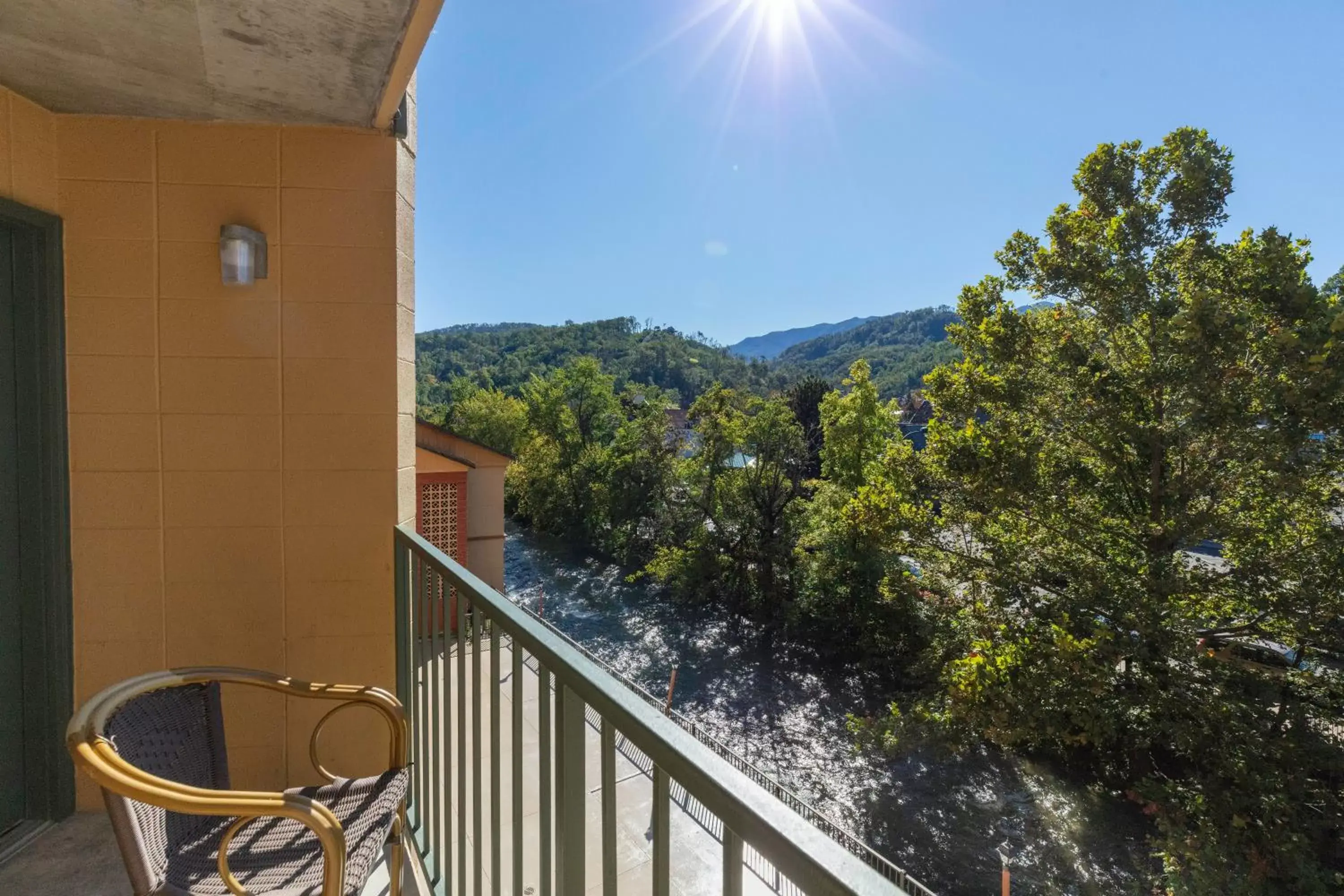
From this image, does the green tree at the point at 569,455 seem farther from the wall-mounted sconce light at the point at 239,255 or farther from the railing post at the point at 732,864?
the railing post at the point at 732,864

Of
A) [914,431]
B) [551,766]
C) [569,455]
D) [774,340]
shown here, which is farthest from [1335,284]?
[774,340]

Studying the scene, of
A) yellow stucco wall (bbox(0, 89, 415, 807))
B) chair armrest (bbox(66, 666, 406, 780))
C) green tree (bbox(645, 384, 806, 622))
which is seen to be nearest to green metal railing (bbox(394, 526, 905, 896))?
chair armrest (bbox(66, 666, 406, 780))

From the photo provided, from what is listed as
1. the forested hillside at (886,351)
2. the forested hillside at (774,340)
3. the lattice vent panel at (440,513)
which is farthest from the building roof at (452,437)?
the forested hillside at (774,340)

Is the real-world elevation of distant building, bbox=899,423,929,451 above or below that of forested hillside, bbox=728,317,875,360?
below

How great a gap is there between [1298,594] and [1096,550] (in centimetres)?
183

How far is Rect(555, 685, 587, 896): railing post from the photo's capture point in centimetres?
79

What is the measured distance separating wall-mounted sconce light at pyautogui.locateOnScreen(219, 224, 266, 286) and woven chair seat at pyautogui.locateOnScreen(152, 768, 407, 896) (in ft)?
4.86

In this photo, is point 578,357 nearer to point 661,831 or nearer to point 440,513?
point 440,513

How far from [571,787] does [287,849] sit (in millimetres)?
856

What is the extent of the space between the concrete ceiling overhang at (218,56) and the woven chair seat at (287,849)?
1.65 metres

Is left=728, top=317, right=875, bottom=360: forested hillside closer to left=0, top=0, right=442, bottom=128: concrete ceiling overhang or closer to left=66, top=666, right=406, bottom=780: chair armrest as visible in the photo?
left=0, top=0, right=442, bottom=128: concrete ceiling overhang

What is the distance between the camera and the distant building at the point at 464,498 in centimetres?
898

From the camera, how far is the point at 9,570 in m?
1.70

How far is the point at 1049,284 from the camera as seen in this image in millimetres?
7824
